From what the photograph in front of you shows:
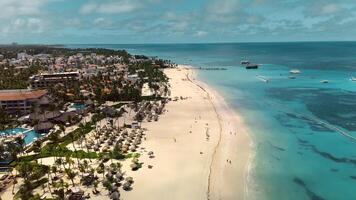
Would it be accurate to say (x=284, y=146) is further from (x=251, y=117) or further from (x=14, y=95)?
(x=14, y=95)

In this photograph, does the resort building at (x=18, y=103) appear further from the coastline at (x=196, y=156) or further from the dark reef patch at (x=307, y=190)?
the dark reef patch at (x=307, y=190)

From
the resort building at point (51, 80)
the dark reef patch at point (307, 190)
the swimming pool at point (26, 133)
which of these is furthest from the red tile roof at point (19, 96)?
the dark reef patch at point (307, 190)

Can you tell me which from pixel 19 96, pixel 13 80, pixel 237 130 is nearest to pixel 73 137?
pixel 237 130

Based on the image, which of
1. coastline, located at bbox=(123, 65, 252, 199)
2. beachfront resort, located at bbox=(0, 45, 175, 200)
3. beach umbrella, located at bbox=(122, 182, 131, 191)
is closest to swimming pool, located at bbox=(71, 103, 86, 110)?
beachfront resort, located at bbox=(0, 45, 175, 200)

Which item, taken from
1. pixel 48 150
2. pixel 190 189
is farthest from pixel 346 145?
pixel 48 150

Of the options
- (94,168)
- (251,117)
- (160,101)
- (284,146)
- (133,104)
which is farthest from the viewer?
(160,101)

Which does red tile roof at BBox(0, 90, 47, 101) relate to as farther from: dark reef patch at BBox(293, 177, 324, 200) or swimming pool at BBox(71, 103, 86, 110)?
dark reef patch at BBox(293, 177, 324, 200)
